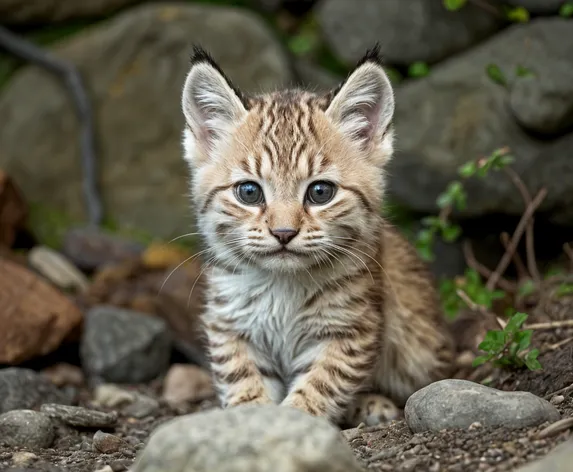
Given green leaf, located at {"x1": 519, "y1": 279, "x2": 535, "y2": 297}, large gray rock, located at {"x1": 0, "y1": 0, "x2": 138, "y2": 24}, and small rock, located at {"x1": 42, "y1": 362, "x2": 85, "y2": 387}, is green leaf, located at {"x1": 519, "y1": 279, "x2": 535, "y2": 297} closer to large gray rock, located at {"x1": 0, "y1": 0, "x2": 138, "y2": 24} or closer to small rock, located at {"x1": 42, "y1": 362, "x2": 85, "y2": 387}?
small rock, located at {"x1": 42, "y1": 362, "x2": 85, "y2": 387}

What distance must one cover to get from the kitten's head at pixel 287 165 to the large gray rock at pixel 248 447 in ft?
3.73

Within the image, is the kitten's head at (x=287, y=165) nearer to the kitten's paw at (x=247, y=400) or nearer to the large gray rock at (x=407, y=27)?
the kitten's paw at (x=247, y=400)

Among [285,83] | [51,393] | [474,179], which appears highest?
[285,83]

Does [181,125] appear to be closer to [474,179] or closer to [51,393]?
[474,179]

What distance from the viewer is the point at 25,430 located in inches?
163

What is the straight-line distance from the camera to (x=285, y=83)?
726 cm

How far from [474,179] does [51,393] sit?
336cm

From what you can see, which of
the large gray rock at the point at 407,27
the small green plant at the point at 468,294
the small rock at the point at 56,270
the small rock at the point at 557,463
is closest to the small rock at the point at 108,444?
the small rock at the point at 557,463

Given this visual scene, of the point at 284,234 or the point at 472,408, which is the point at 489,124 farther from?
the point at 472,408

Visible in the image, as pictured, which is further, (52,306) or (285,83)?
(285,83)

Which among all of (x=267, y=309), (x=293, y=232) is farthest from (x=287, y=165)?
(x=267, y=309)

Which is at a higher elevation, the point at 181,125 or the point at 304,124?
the point at 304,124

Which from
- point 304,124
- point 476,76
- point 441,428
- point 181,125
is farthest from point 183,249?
point 441,428

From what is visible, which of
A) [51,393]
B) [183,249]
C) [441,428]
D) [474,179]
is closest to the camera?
[441,428]
